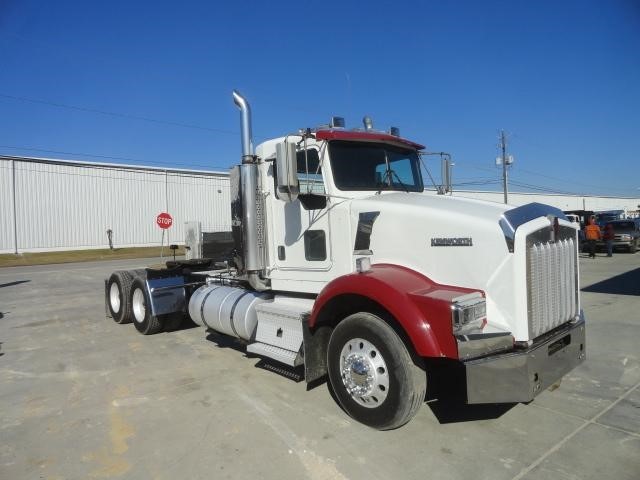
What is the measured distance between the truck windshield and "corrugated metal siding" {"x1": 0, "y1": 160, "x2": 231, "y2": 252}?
3425cm

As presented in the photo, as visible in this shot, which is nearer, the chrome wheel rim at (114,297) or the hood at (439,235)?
the hood at (439,235)

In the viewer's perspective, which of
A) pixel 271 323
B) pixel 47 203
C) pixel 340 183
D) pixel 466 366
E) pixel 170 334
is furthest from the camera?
pixel 47 203

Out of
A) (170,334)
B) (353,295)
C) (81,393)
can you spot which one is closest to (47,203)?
(170,334)

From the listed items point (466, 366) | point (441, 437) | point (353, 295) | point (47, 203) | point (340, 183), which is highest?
point (47, 203)

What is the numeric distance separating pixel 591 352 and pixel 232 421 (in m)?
4.64

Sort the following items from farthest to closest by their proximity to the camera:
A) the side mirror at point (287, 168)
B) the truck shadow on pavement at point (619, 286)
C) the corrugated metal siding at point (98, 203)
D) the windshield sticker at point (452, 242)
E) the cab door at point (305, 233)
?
1. the corrugated metal siding at point (98, 203)
2. the truck shadow on pavement at point (619, 286)
3. the cab door at point (305, 233)
4. the side mirror at point (287, 168)
5. the windshield sticker at point (452, 242)

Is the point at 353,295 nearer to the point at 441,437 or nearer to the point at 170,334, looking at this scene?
the point at 441,437

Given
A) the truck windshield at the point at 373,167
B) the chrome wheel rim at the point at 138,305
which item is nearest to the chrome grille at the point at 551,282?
the truck windshield at the point at 373,167

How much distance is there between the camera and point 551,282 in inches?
150

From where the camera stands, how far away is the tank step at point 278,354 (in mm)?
4566

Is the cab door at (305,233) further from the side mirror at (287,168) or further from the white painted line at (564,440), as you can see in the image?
the white painted line at (564,440)

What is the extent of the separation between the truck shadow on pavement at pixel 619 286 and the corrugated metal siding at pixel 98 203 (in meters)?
32.9

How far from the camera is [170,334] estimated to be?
25.6ft

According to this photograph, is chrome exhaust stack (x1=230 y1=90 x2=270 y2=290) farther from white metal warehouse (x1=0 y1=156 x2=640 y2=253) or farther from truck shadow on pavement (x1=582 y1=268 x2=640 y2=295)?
white metal warehouse (x1=0 y1=156 x2=640 y2=253)
